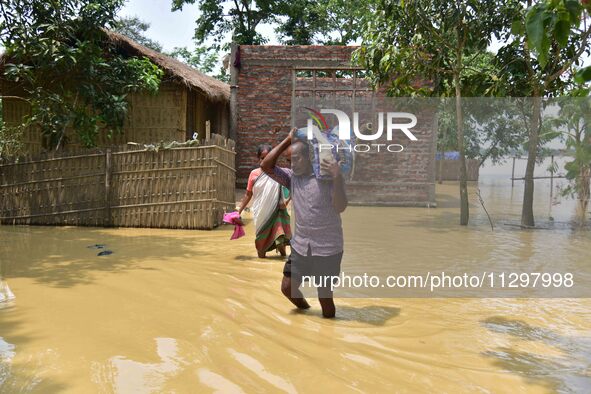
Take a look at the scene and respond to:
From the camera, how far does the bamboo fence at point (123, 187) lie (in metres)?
9.24

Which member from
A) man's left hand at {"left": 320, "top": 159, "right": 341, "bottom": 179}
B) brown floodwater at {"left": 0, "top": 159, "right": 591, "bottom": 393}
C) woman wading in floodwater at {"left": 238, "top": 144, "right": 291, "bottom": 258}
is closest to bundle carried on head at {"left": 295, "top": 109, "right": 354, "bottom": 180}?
man's left hand at {"left": 320, "top": 159, "right": 341, "bottom": 179}

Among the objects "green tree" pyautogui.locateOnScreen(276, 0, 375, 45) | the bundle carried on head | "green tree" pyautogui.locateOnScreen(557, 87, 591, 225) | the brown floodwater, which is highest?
"green tree" pyautogui.locateOnScreen(276, 0, 375, 45)

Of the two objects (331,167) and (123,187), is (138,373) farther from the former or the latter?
(123,187)

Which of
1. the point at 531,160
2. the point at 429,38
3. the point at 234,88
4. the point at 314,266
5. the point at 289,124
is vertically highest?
the point at 429,38

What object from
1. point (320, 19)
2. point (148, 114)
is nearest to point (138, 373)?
point (148, 114)

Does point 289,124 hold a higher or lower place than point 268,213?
higher

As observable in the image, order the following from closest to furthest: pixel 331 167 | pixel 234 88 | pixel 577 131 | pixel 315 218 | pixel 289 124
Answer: pixel 331 167 → pixel 315 218 → pixel 577 131 → pixel 234 88 → pixel 289 124

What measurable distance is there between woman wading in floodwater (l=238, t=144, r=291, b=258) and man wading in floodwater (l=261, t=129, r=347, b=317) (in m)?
2.26

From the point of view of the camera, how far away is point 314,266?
438 cm

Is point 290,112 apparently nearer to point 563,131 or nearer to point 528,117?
point 528,117

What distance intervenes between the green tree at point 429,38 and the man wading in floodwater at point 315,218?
584 centimetres

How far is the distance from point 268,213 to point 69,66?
17.1 feet

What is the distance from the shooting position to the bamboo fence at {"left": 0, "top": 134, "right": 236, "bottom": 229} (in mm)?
9242

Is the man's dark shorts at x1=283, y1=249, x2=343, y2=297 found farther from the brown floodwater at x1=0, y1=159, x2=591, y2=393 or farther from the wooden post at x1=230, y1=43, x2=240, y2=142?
the wooden post at x1=230, y1=43, x2=240, y2=142
